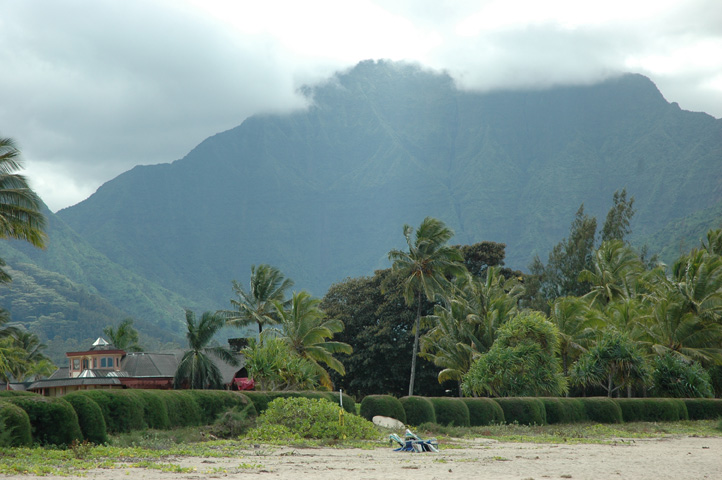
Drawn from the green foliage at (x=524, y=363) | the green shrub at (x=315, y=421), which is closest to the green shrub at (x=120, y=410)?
the green shrub at (x=315, y=421)

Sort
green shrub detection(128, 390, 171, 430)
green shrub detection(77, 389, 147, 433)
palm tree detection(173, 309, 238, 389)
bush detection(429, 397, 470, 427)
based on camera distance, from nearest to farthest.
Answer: green shrub detection(77, 389, 147, 433) < green shrub detection(128, 390, 171, 430) < bush detection(429, 397, 470, 427) < palm tree detection(173, 309, 238, 389)

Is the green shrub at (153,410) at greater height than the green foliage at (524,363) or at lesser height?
lesser

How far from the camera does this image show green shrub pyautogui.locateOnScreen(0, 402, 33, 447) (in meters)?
14.4

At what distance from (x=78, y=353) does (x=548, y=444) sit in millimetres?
51995

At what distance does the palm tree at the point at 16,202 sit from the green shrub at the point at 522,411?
18489 millimetres

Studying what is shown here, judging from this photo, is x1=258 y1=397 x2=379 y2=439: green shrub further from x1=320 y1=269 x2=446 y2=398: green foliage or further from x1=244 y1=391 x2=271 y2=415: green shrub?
x1=320 y1=269 x2=446 y2=398: green foliage

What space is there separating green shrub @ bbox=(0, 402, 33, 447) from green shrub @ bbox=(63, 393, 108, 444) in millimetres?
1672

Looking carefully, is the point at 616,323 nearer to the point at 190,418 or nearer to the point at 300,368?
the point at 300,368

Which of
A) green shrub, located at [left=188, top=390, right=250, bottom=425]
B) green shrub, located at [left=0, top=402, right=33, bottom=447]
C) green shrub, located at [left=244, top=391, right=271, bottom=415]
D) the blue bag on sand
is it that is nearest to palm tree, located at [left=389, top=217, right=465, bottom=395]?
green shrub, located at [left=244, top=391, right=271, bottom=415]

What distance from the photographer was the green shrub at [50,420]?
15508 millimetres

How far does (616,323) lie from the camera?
142ft

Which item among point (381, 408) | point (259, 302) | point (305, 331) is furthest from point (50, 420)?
point (259, 302)

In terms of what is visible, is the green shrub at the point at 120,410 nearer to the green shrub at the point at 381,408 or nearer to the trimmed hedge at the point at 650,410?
the green shrub at the point at 381,408

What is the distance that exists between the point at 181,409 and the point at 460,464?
1146 cm
